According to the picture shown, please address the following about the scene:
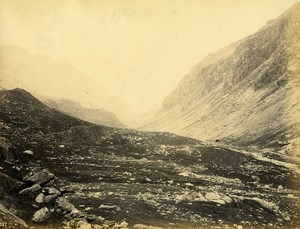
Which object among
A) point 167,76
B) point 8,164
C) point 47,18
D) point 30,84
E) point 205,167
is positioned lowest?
point 8,164

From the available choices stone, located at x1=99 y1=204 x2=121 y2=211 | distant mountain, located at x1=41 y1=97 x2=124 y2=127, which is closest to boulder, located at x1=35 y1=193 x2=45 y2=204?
stone, located at x1=99 y1=204 x2=121 y2=211

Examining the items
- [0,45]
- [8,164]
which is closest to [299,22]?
[0,45]

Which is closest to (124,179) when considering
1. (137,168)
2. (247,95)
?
(137,168)

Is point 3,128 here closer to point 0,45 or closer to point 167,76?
point 0,45

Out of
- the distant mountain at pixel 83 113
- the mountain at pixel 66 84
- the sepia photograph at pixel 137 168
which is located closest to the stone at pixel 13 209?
the sepia photograph at pixel 137 168

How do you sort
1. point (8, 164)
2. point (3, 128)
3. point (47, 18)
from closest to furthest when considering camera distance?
point (8, 164) → point (3, 128) → point (47, 18)

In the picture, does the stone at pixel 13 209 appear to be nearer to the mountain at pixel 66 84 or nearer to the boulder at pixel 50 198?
the boulder at pixel 50 198

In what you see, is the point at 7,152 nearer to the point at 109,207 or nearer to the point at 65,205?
the point at 65,205
